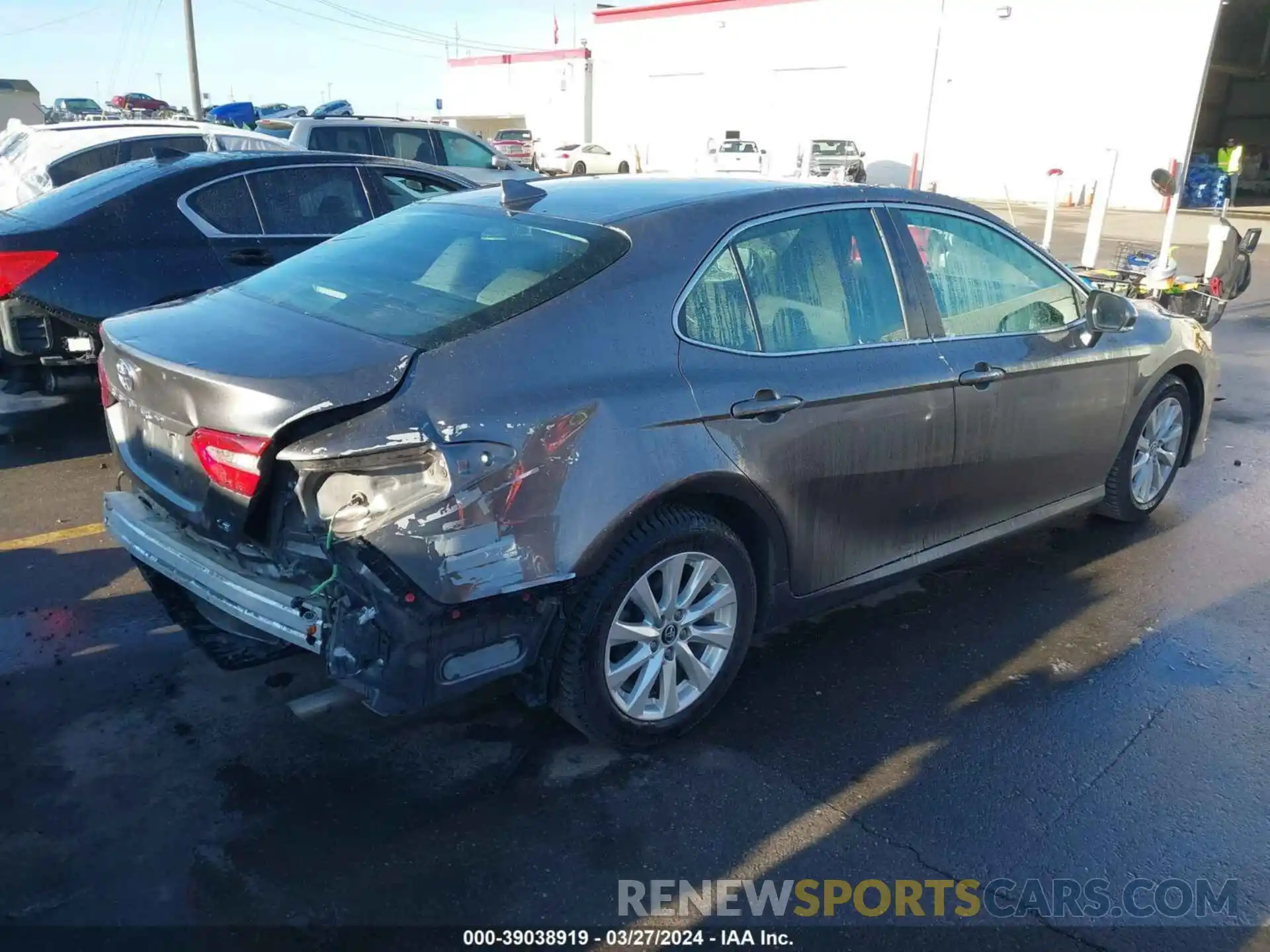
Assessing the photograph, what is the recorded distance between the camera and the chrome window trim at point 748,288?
318cm

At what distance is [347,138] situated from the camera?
13.4m

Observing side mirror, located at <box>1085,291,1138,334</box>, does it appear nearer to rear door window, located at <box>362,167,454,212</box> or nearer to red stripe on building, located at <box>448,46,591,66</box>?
rear door window, located at <box>362,167,454,212</box>

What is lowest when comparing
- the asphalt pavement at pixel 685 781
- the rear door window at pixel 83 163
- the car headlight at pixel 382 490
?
the asphalt pavement at pixel 685 781

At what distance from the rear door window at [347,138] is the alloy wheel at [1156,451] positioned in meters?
11.0

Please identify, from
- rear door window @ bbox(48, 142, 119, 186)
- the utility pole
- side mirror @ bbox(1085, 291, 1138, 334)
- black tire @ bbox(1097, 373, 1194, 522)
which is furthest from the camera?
the utility pole

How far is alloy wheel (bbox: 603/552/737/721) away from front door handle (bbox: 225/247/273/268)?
13.9 ft

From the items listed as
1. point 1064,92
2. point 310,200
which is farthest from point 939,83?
point 310,200

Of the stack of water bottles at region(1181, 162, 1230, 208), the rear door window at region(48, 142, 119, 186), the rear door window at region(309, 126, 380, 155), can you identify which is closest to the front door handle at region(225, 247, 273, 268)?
the rear door window at region(48, 142, 119, 186)

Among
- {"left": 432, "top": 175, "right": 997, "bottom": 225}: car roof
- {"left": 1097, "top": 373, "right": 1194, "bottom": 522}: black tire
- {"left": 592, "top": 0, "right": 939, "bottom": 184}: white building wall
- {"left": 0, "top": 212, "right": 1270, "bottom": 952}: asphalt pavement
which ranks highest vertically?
{"left": 592, "top": 0, "right": 939, "bottom": 184}: white building wall

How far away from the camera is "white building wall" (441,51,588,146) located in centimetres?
4981

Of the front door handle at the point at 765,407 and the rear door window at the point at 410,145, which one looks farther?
the rear door window at the point at 410,145

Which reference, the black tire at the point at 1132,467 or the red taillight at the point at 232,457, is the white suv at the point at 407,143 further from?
the red taillight at the point at 232,457

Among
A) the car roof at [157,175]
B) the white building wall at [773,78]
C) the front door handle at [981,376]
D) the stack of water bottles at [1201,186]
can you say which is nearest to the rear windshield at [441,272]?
the front door handle at [981,376]

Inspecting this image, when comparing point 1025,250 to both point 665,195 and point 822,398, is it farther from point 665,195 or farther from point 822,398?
point 665,195
